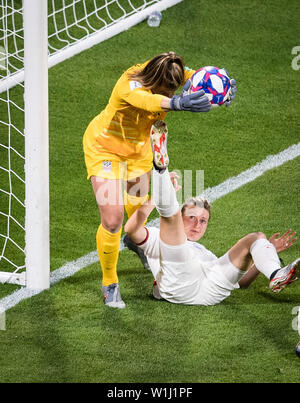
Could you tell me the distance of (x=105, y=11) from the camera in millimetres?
10109

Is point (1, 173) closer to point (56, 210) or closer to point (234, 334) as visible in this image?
point (56, 210)

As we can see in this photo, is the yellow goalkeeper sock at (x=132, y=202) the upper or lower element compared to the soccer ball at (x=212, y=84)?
lower

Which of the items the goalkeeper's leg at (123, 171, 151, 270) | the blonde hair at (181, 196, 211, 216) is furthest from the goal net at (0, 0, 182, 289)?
the blonde hair at (181, 196, 211, 216)

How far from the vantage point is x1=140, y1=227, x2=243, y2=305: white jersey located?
5.89 meters

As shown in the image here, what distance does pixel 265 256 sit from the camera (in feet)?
18.8

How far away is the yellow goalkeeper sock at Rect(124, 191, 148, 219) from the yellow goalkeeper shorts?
0.27m

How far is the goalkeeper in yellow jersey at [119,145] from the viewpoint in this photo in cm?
584

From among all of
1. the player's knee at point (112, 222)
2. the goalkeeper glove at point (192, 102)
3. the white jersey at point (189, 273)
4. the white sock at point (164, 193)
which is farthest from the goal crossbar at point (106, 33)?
the goalkeeper glove at point (192, 102)

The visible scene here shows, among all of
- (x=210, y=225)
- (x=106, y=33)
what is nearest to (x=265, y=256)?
(x=210, y=225)

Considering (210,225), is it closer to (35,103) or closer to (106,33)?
(35,103)

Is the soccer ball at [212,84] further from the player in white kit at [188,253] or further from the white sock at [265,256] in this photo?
the white sock at [265,256]

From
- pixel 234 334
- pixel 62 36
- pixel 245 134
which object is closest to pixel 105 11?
pixel 62 36

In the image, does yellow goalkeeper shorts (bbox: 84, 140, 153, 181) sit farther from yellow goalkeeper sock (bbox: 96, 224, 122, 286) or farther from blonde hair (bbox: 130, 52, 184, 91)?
blonde hair (bbox: 130, 52, 184, 91)

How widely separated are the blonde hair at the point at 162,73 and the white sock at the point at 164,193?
1.78 feet
